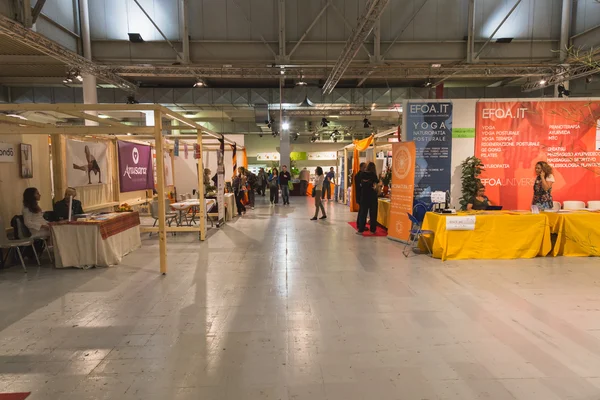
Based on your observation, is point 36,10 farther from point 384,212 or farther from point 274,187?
point 274,187

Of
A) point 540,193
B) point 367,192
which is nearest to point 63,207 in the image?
point 367,192

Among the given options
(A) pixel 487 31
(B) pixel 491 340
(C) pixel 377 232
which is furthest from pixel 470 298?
(A) pixel 487 31

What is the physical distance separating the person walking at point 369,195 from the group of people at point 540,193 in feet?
6.36

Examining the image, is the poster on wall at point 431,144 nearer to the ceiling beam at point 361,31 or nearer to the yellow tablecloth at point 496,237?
the yellow tablecloth at point 496,237

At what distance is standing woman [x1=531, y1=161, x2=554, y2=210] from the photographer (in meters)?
5.81

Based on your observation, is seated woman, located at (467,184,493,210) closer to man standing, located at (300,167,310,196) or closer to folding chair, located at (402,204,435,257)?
folding chair, located at (402,204,435,257)

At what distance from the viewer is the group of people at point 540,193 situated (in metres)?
5.82

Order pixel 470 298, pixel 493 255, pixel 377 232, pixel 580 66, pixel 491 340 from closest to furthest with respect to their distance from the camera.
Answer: pixel 491 340
pixel 470 298
pixel 493 255
pixel 377 232
pixel 580 66

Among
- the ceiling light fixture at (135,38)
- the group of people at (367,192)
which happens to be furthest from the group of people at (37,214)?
the ceiling light fixture at (135,38)

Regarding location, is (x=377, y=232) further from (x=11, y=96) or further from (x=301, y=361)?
(x=11, y=96)

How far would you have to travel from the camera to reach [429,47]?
9.55 m

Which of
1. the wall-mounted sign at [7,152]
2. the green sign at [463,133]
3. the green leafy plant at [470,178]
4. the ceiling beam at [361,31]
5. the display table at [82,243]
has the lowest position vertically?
the display table at [82,243]

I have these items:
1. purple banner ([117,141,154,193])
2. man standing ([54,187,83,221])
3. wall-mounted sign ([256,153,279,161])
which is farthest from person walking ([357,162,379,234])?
wall-mounted sign ([256,153,279,161])

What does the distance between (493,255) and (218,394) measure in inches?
191
